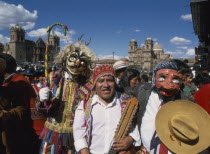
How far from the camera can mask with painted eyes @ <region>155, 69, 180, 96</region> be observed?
2.11 meters

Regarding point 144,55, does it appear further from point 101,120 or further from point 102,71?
point 101,120

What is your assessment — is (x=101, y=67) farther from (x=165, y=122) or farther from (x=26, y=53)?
(x=26, y=53)

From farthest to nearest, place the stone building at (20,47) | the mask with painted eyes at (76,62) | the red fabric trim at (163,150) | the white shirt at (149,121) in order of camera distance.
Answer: the stone building at (20,47) → the mask with painted eyes at (76,62) → the white shirt at (149,121) → the red fabric trim at (163,150)

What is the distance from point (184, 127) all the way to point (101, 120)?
3.00ft

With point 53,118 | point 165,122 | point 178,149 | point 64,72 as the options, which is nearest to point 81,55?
point 64,72

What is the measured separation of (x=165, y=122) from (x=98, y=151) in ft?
2.80

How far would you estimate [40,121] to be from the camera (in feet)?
10.4

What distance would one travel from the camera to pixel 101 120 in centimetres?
221

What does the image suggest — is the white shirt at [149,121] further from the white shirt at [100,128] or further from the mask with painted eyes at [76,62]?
the mask with painted eyes at [76,62]

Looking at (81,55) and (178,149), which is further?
(81,55)

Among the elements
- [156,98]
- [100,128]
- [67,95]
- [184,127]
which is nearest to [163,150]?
[184,127]

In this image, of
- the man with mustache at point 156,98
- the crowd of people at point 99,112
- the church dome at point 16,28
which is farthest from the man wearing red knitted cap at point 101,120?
the church dome at point 16,28

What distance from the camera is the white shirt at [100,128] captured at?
2180 mm

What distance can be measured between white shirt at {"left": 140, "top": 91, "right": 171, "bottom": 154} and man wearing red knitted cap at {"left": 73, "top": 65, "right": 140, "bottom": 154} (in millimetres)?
97
